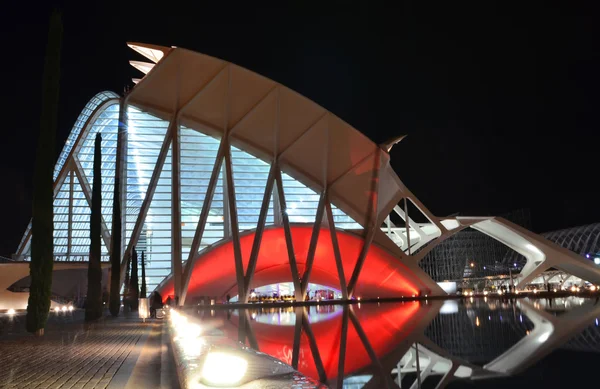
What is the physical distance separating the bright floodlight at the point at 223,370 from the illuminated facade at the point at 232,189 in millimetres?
33231

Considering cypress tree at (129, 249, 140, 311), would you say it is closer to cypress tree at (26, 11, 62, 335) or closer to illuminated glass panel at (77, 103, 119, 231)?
illuminated glass panel at (77, 103, 119, 231)

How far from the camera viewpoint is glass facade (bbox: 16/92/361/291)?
40.9 m

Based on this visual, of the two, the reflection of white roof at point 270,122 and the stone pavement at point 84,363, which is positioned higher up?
the reflection of white roof at point 270,122

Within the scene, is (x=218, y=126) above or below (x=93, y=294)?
above

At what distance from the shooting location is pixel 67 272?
3928cm

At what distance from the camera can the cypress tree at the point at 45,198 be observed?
14398 millimetres

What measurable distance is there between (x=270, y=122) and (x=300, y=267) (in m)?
14.3

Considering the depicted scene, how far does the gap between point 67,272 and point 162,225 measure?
7484 millimetres

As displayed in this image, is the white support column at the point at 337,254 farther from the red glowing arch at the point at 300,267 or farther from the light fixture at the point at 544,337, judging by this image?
the light fixture at the point at 544,337

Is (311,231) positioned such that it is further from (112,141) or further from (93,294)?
(93,294)

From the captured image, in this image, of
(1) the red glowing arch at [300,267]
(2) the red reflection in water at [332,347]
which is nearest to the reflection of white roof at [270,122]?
(1) the red glowing arch at [300,267]

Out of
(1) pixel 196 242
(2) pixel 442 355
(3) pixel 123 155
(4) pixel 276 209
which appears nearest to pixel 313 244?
(4) pixel 276 209

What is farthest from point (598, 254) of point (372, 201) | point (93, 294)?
point (93, 294)

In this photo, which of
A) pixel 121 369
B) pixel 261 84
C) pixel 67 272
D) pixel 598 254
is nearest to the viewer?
pixel 121 369
